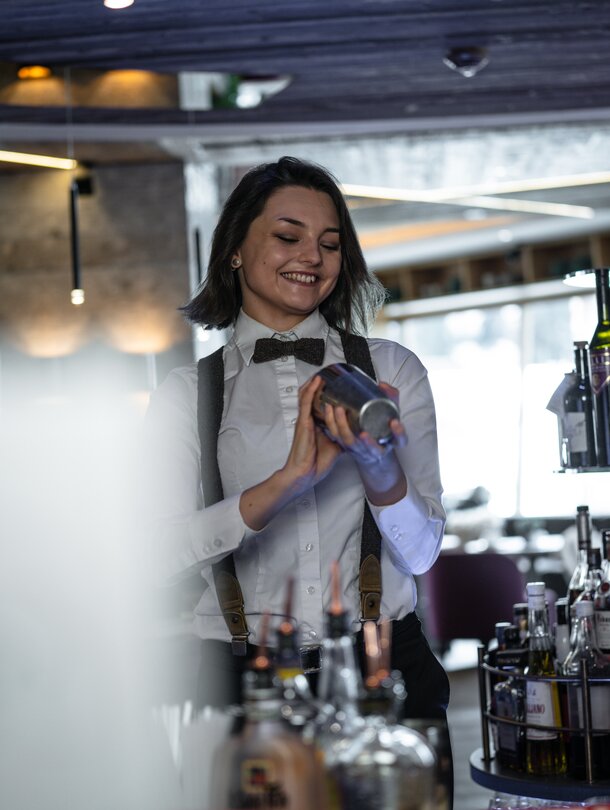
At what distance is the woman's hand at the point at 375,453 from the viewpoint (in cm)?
126

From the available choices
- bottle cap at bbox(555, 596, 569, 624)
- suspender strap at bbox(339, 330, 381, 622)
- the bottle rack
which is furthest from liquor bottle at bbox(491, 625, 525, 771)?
suspender strap at bbox(339, 330, 381, 622)

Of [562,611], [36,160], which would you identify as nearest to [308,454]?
[562,611]

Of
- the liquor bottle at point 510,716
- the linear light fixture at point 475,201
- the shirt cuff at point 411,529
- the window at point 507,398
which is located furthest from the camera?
the window at point 507,398

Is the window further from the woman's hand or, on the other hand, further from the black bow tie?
the woman's hand

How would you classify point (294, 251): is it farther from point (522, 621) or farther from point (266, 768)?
point (266, 768)

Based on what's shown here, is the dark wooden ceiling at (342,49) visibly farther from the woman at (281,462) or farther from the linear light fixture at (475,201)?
the linear light fixture at (475,201)

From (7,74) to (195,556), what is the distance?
3602 mm

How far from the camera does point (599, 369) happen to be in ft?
6.39

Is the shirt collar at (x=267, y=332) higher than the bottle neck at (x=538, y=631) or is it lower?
higher

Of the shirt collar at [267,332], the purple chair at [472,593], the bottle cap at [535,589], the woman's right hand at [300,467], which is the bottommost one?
the purple chair at [472,593]

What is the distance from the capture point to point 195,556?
1614 mm

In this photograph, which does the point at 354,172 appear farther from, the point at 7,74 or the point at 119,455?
the point at 7,74

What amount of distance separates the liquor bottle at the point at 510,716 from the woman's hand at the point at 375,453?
49cm

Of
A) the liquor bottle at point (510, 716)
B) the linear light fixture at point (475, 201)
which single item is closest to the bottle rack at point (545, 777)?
the liquor bottle at point (510, 716)
